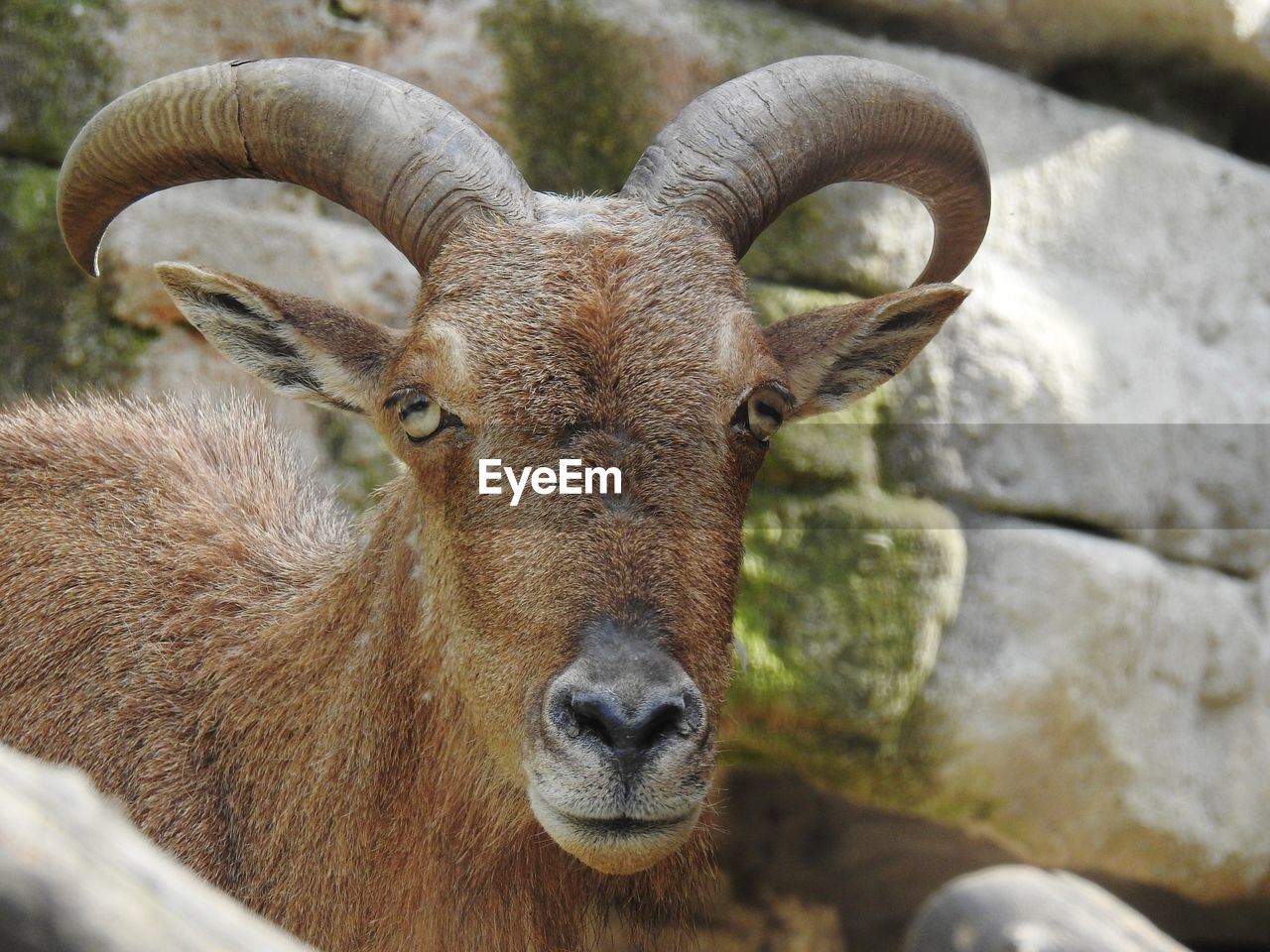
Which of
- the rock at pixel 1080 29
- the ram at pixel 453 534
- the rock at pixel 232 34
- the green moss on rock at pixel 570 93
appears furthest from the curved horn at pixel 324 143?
the rock at pixel 1080 29

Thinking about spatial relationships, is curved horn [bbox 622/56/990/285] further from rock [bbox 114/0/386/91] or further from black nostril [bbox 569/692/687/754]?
rock [bbox 114/0/386/91]

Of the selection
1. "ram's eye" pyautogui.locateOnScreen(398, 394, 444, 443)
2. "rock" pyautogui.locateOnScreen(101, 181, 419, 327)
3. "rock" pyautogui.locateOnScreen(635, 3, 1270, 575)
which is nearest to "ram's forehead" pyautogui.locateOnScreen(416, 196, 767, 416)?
"ram's eye" pyautogui.locateOnScreen(398, 394, 444, 443)

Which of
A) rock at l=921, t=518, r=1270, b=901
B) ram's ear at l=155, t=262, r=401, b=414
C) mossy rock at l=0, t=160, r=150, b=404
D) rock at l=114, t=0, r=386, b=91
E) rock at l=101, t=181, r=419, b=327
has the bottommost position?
rock at l=921, t=518, r=1270, b=901

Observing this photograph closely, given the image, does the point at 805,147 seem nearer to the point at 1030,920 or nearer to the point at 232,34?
the point at 1030,920

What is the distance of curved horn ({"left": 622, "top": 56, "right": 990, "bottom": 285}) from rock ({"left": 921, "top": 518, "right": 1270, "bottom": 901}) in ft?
12.1

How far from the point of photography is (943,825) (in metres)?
9.77

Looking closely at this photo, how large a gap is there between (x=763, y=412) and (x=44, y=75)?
18.4 feet

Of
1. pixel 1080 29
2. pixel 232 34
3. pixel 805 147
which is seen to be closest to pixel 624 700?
pixel 805 147

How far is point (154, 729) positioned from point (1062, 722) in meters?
6.13

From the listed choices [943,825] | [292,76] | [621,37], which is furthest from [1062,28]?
[292,76]

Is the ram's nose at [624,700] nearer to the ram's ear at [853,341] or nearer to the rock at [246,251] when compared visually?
the ram's ear at [853,341]

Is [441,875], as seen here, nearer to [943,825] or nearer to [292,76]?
[292,76]

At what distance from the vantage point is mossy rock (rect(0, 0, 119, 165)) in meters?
8.32

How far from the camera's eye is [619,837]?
393 cm
